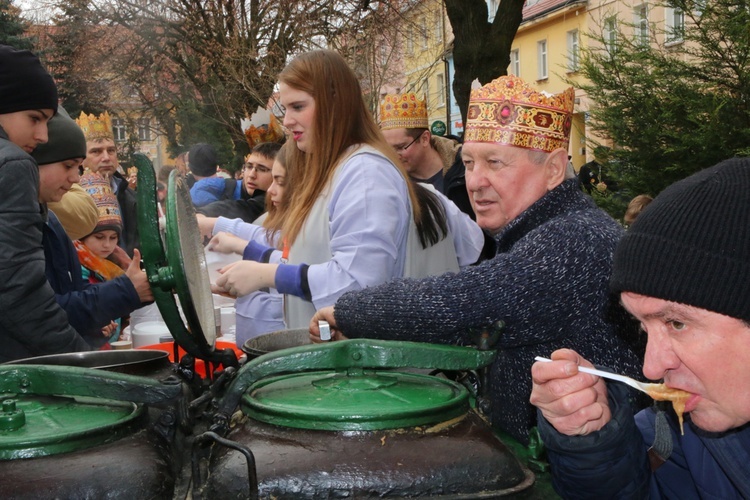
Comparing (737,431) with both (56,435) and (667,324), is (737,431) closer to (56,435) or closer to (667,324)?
(667,324)

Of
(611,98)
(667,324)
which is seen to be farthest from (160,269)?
(611,98)

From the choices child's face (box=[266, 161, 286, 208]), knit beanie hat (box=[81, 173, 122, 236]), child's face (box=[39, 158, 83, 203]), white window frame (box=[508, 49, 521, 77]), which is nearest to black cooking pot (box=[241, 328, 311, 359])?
child's face (box=[39, 158, 83, 203])

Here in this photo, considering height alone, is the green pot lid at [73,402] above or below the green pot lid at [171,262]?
below

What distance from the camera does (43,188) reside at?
3.33m

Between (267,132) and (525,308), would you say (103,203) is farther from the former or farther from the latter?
(525,308)

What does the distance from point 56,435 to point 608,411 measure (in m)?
0.98

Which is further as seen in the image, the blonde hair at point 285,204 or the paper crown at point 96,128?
the paper crown at point 96,128

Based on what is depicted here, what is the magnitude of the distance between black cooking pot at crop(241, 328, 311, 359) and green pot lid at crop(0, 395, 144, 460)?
24.8 inches

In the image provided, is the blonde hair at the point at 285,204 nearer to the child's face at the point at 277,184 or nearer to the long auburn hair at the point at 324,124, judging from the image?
the long auburn hair at the point at 324,124

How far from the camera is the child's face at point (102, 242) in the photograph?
4.85 metres

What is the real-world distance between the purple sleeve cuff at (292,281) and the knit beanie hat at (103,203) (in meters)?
2.56

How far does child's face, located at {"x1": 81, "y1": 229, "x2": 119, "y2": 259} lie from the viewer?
4.85 metres

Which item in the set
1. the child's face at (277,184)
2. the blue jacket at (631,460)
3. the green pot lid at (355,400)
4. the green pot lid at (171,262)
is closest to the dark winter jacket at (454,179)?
the child's face at (277,184)

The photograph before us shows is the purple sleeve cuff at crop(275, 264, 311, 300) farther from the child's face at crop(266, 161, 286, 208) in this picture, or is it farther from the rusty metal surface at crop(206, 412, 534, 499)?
the child's face at crop(266, 161, 286, 208)
